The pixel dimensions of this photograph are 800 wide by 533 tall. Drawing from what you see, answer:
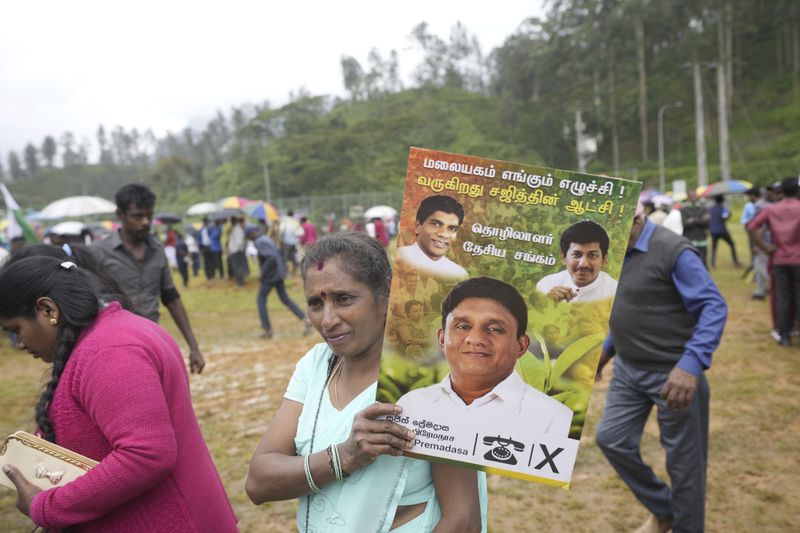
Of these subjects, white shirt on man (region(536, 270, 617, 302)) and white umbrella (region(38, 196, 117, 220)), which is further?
white umbrella (region(38, 196, 117, 220))

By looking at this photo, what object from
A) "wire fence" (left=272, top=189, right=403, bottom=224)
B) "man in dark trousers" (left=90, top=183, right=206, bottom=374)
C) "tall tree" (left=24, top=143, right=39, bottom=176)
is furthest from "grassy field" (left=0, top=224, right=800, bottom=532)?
"tall tree" (left=24, top=143, right=39, bottom=176)

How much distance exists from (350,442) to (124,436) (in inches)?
25.5

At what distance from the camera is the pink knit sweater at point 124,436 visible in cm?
157

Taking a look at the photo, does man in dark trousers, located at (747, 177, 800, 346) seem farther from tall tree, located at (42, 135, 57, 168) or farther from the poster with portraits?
tall tree, located at (42, 135, 57, 168)

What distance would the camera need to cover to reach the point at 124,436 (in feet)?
5.16

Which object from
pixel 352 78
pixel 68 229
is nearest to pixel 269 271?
pixel 68 229

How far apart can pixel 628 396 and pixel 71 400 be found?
268 centimetres

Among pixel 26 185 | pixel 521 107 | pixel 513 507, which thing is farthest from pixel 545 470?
pixel 26 185

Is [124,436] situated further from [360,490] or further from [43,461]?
[360,490]

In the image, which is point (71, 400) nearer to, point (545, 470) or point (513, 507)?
point (545, 470)

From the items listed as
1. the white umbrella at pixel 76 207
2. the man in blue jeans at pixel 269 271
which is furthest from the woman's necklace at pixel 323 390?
the white umbrella at pixel 76 207

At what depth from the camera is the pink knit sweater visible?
157cm

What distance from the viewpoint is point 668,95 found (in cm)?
5194

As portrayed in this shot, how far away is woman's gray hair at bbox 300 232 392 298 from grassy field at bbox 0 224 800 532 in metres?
2.64
